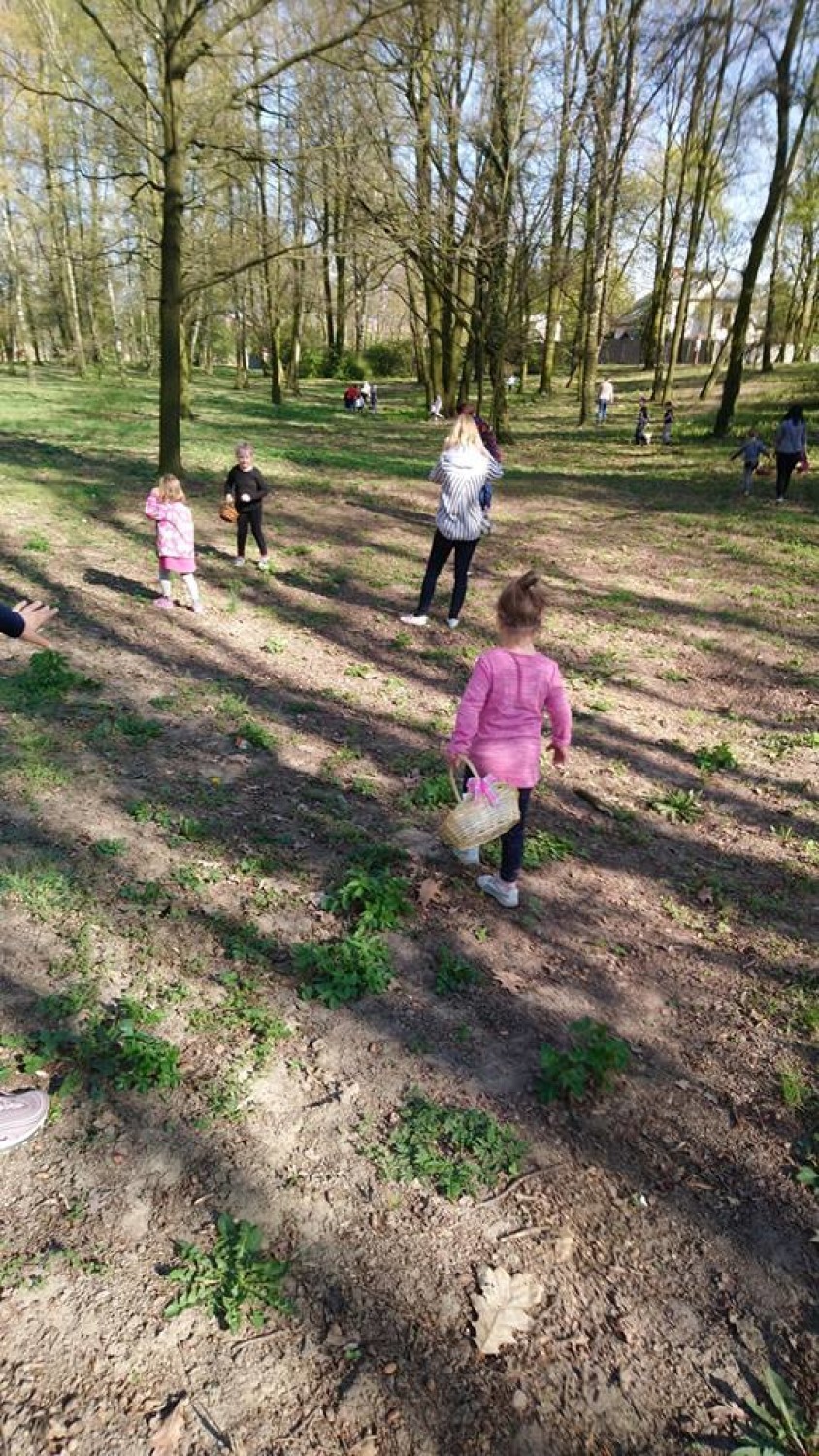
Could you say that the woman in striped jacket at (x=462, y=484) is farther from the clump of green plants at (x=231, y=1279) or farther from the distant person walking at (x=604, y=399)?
the distant person walking at (x=604, y=399)

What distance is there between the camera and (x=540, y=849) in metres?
4.96

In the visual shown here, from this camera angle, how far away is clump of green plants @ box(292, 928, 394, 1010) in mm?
3631

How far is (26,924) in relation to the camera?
A: 388cm

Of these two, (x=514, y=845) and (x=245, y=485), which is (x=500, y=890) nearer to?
(x=514, y=845)

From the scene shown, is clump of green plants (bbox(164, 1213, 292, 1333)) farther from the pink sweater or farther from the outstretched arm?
the outstretched arm

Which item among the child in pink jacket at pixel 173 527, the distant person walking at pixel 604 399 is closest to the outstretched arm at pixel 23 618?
the child in pink jacket at pixel 173 527

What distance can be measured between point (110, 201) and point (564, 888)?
41838 millimetres

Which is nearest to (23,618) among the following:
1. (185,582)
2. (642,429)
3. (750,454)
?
(185,582)

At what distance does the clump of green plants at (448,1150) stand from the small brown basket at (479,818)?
1192 mm

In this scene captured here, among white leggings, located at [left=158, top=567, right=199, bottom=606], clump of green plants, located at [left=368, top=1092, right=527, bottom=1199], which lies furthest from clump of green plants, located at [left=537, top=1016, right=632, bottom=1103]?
Answer: white leggings, located at [left=158, top=567, right=199, bottom=606]

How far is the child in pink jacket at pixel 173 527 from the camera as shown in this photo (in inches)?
311

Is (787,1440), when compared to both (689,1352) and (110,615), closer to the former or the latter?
(689,1352)

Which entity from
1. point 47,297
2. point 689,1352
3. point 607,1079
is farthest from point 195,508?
point 47,297

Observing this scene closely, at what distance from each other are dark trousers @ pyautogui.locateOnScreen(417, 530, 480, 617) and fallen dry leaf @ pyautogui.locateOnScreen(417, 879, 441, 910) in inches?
162
